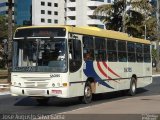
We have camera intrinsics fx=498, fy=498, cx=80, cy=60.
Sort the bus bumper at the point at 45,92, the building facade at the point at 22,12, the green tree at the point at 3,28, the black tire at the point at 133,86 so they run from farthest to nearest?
the building facade at the point at 22,12, the green tree at the point at 3,28, the black tire at the point at 133,86, the bus bumper at the point at 45,92

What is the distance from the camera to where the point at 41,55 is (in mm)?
17469

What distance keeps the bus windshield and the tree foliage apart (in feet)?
101

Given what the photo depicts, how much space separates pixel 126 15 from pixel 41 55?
106 feet

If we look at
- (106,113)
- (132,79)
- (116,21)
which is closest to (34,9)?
(116,21)

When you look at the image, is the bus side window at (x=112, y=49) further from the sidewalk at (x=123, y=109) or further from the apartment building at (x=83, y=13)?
the apartment building at (x=83, y=13)

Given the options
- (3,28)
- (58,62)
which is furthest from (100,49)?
(3,28)

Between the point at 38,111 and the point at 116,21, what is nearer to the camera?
the point at 38,111

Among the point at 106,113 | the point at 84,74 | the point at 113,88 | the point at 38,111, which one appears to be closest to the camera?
the point at 106,113

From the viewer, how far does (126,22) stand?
160ft

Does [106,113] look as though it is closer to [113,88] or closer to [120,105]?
[120,105]

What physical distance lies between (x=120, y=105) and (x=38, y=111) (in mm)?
3234

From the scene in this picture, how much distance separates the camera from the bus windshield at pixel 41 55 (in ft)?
56.9

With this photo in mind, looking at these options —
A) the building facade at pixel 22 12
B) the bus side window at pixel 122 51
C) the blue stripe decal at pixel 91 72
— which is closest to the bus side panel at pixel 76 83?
the blue stripe decal at pixel 91 72

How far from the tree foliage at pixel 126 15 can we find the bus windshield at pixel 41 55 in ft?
101
